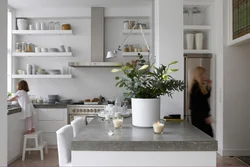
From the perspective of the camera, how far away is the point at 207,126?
4.58 metres

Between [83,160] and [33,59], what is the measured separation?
4.50 m

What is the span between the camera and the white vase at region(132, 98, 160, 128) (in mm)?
2166

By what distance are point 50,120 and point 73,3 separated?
2.47 m

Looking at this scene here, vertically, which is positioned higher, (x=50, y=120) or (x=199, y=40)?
(x=199, y=40)

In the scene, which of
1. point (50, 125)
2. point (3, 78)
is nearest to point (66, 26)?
point (50, 125)

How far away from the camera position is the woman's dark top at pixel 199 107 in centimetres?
448

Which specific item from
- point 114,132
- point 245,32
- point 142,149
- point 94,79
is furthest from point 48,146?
point 245,32

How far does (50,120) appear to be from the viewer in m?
4.87

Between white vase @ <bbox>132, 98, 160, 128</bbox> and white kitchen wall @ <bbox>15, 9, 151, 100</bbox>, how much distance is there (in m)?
3.50

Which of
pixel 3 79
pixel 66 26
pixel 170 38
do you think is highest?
pixel 66 26

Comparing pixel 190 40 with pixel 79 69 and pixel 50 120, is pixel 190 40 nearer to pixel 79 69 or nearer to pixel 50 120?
pixel 79 69

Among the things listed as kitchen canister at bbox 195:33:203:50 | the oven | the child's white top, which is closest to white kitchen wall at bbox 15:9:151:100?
the oven

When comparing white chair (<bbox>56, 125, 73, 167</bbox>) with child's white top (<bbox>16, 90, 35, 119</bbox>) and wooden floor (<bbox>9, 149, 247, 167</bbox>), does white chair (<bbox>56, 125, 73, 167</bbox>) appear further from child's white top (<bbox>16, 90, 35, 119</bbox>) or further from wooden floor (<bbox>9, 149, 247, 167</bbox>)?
child's white top (<bbox>16, 90, 35, 119</bbox>)

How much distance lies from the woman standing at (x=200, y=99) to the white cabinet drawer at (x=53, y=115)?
8.02 feet
